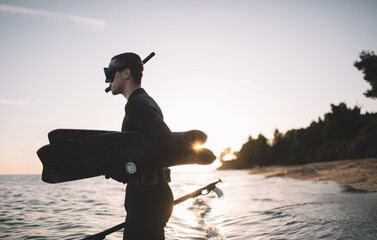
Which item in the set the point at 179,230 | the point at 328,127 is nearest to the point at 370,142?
the point at 328,127

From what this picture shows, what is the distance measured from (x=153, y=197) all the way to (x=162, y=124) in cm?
72

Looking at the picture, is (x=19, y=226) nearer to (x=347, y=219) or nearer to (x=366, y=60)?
(x=347, y=219)

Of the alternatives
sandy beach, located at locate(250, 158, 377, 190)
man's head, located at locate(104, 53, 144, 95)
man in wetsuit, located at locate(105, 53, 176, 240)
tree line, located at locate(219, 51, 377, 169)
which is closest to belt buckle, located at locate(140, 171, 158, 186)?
man in wetsuit, located at locate(105, 53, 176, 240)

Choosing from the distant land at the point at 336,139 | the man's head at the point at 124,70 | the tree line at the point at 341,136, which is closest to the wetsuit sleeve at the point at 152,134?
the man's head at the point at 124,70

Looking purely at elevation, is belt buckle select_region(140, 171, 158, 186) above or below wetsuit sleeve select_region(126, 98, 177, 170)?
below

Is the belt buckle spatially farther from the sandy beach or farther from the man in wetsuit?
the sandy beach

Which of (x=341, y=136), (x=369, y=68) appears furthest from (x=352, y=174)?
(x=341, y=136)

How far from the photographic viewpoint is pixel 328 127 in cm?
4888

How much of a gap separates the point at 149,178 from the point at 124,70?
1218 millimetres

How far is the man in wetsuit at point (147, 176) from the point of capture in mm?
1818

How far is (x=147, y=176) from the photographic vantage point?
6.79ft

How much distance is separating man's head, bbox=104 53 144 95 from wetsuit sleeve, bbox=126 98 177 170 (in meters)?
0.65

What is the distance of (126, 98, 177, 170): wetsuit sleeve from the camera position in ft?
5.91

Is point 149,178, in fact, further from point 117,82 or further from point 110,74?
point 110,74
